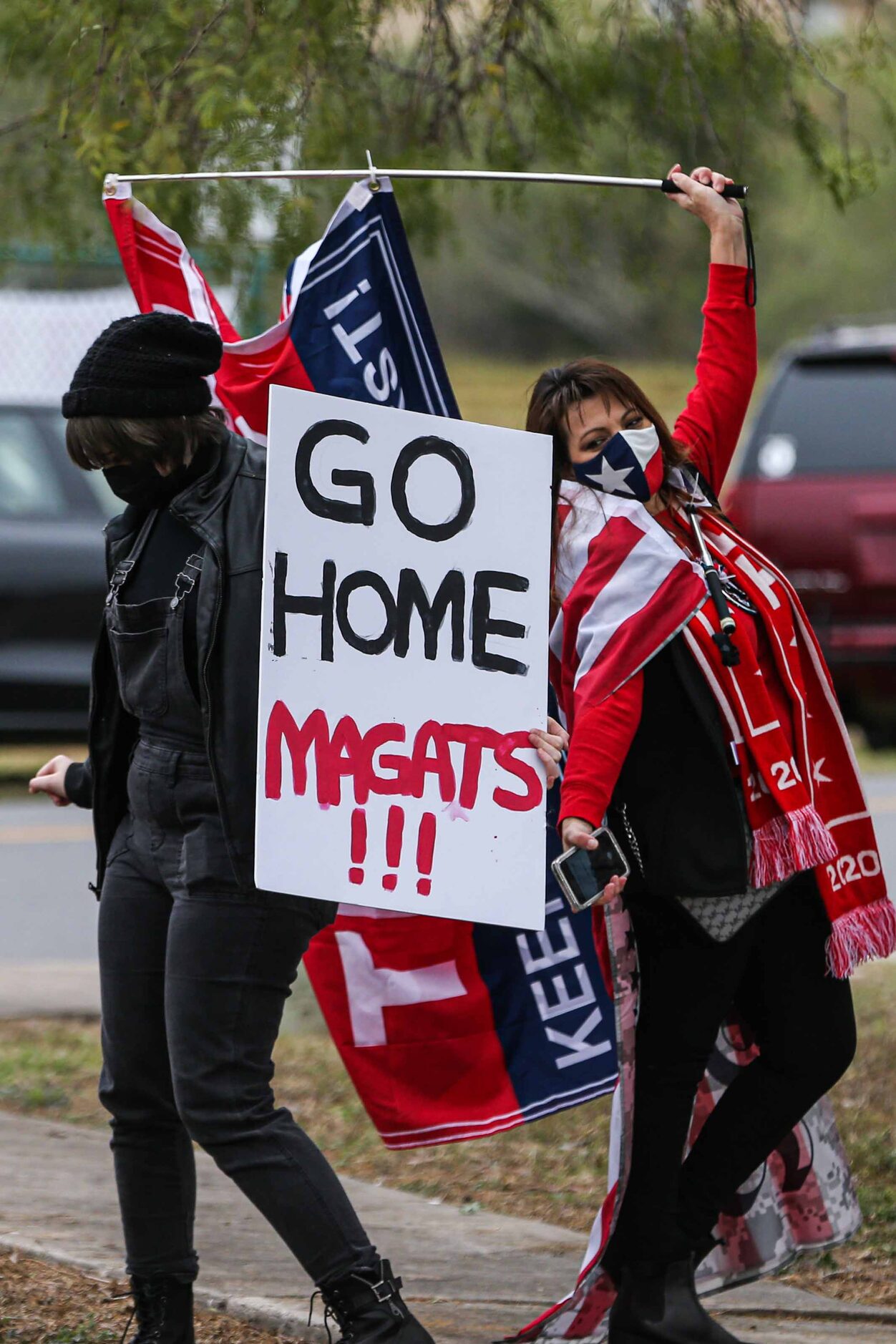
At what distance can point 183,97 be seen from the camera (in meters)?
4.75

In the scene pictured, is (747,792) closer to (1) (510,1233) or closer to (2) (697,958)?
(2) (697,958)

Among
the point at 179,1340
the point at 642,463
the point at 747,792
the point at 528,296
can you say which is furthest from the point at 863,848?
the point at 528,296

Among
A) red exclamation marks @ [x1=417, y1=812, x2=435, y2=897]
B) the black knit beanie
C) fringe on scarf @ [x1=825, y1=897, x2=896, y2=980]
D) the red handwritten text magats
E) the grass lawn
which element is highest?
the black knit beanie

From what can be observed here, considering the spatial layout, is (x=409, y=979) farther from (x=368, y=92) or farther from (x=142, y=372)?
(x=368, y=92)

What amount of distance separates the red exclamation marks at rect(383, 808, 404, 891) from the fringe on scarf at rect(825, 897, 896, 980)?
0.73 metres

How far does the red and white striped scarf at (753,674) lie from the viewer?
10.7ft

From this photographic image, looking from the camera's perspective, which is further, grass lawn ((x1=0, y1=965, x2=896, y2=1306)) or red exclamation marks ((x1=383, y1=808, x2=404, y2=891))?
grass lawn ((x1=0, y1=965, x2=896, y2=1306))

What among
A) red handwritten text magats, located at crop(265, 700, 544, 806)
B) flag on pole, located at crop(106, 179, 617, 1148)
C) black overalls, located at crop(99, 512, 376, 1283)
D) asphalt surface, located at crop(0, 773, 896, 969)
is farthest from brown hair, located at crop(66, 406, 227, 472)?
asphalt surface, located at crop(0, 773, 896, 969)

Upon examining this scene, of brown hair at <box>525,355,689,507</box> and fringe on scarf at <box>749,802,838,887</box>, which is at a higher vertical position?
brown hair at <box>525,355,689,507</box>

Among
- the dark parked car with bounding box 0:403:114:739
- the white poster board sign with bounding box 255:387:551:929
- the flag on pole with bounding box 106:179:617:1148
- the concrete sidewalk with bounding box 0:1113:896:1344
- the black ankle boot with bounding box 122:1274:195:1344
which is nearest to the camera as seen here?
the white poster board sign with bounding box 255:387:551:929

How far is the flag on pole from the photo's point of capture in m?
4.05

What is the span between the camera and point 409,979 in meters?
4.07

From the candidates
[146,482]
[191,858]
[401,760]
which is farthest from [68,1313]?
[146,482]

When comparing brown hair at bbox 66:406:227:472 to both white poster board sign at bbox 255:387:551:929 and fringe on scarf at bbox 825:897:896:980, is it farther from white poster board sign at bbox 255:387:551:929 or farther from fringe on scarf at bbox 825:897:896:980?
fringe on scarf at bbox 825:897:896:980
